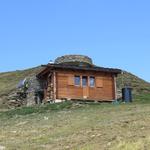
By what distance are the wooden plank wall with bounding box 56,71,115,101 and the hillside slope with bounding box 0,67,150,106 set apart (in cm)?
922

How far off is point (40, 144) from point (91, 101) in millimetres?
23841

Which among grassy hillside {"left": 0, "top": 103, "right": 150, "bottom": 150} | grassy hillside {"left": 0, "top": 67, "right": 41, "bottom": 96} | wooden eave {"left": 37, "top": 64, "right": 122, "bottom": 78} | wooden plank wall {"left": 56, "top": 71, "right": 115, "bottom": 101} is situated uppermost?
grassy hillside {"left": 0, "top": 67, "right": 41, "bottom": 96}

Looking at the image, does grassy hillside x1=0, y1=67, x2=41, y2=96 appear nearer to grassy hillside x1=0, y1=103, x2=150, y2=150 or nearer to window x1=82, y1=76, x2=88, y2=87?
window x1=82, y1=76, x2=88, y2=87

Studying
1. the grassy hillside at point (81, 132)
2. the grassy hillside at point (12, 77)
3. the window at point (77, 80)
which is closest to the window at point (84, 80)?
the window at point (77, 80)

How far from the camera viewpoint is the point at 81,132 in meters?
24.4

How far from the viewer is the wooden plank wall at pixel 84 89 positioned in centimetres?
4600

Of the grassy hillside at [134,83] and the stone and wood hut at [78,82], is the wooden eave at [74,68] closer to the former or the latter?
the stone and wood hut at [78,82]

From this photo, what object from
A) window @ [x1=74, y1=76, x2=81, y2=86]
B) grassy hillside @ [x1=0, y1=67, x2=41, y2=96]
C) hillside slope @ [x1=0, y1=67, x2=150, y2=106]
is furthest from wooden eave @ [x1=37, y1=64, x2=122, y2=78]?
grassy hillside @ [x1=0, y1=67, x2=41, y2=96]

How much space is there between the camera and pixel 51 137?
78.7 ft

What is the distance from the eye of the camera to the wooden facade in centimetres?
4603

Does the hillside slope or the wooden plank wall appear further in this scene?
the hillside slope

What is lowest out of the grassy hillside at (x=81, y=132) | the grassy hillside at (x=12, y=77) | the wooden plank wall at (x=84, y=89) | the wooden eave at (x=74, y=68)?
the grassy hillside at (x=81, y=132)

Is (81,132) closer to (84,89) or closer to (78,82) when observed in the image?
(84,89)

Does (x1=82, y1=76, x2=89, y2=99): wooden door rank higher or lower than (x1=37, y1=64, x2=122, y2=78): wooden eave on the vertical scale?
lower
